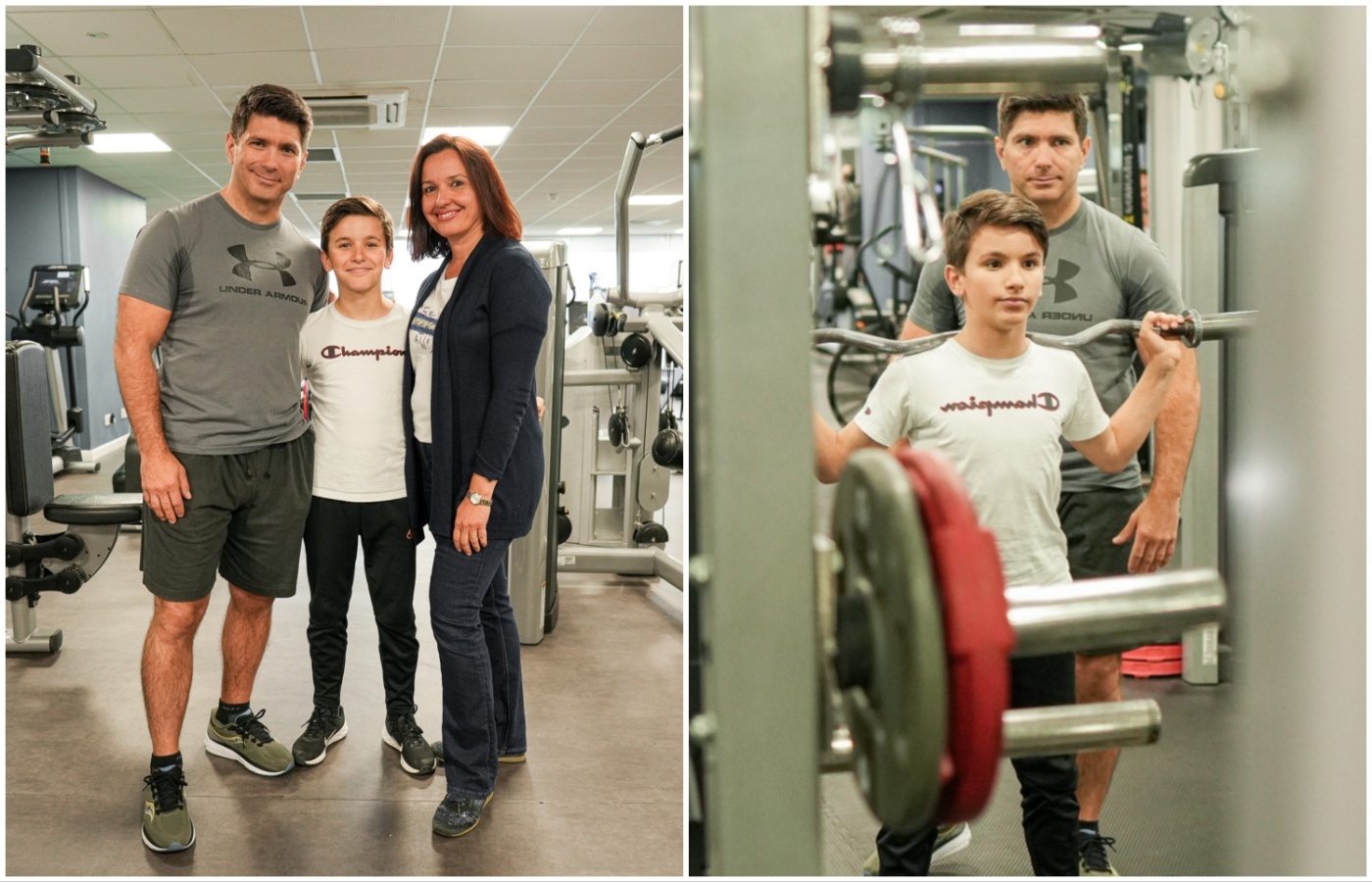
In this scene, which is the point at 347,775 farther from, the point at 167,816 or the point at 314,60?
→ the point at 314,60

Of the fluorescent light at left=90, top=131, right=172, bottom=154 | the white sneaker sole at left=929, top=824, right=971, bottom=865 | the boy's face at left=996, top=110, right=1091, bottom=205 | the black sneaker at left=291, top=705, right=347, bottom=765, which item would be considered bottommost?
the white sneaker sole at left=929, top=824, right=971, bottom=865

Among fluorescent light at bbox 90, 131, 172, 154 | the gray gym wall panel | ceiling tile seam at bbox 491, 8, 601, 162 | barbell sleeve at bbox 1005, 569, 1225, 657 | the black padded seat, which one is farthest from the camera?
the gray gym wall panel

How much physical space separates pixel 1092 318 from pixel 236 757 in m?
1.88

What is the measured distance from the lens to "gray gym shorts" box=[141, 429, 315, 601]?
75.0 inches

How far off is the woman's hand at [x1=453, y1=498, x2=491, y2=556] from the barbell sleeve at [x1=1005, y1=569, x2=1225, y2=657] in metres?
1.24

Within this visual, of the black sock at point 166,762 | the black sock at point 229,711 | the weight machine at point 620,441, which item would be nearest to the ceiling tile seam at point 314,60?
the weight machine at point 620,441

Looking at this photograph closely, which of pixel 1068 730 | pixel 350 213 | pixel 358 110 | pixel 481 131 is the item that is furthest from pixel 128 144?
pixel 1068 730

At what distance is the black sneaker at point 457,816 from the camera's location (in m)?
1.90

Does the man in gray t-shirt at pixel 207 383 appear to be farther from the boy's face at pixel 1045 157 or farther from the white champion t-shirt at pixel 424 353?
the boy's face at pixel 1045 157

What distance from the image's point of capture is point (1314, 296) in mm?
656

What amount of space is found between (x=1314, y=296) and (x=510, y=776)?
74.2 inches

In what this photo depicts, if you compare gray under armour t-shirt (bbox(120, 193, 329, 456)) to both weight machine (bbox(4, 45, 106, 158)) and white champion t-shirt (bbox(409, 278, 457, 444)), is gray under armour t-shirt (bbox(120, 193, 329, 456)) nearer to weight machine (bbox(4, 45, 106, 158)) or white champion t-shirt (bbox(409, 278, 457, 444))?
white champion t-shirt (bbox(409, 278, 457, 444))

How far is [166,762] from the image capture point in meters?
1.88

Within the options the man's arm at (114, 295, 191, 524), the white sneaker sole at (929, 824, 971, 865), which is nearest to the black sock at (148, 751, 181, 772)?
the man's arm at (114, 295, 191, 524)
